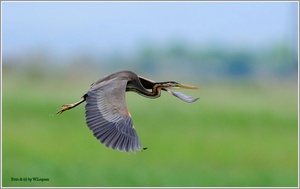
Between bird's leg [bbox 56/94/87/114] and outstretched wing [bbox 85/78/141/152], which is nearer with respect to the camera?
outstretched wing [bbox 85/78/141/152]

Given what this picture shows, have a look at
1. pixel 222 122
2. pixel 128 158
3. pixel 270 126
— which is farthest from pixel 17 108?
pixel 270 126

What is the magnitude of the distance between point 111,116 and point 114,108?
0.04 meters

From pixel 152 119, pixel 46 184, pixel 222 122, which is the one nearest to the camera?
pixel 46 184

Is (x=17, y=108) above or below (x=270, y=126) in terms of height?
above

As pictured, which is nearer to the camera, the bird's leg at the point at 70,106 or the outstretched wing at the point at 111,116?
the outstretched wing at the point at 111,116

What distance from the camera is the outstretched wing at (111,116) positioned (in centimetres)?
285

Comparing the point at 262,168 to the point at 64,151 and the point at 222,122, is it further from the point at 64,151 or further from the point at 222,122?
the point at 64,151

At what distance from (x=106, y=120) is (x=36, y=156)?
426cm

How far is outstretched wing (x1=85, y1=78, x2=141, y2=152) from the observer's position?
285 centimetres

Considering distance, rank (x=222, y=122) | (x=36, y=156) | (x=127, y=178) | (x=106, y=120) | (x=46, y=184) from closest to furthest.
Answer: (x=106, y=120), (x=46, y=184), (x=127, y=178), (x=36, y=156), (x=222, y=122)

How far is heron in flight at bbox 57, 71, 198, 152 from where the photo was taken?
2.86 m

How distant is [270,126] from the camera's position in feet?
29.0

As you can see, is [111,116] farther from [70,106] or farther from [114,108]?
[70,106]

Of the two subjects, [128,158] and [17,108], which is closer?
[128,158]
